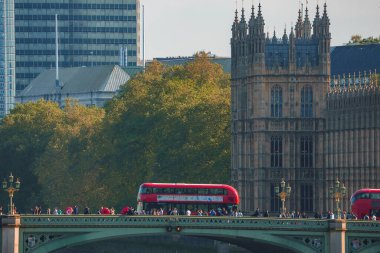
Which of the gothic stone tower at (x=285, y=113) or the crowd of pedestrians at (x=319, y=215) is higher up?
the gothic stone tower at (x=285, y=113)

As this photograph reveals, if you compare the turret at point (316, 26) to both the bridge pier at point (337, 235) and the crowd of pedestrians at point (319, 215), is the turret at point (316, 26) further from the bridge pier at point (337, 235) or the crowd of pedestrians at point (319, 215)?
the bridge pier at point (337, 235)

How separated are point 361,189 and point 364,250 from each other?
22.5 metres

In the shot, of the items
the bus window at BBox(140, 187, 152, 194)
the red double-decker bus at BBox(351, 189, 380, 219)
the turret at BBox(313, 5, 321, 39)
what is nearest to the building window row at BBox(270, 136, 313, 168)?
the turret at BBox(313, 5, 321, 39)

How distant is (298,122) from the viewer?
179625 mm

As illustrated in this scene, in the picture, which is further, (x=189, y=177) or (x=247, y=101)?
(x=189, y=177)

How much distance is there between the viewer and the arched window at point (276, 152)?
18012cm

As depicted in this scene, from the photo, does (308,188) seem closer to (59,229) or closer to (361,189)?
(361,189)

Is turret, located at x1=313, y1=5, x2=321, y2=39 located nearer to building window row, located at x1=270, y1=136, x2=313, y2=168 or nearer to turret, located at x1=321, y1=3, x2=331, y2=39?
turret, located at x1=321, y1=3, x2=331, y2=39

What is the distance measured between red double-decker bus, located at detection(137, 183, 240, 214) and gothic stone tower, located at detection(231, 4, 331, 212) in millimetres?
7757

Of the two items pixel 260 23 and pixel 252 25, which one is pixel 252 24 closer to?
pixel 252 25

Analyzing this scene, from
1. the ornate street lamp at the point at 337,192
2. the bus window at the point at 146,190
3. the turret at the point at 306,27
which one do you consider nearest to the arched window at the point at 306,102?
the turret at the point at 306,27

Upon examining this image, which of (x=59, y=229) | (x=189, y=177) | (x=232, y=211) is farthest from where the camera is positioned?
(x=189, y=177)

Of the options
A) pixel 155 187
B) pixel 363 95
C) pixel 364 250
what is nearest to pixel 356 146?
pixel 363 95

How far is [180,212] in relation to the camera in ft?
563
